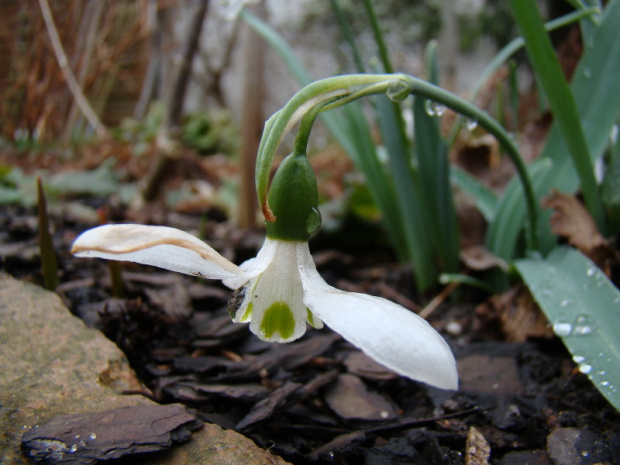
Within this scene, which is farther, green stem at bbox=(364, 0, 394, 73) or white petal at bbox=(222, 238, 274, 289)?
green stem at bbox=(364, 0, 394, 73)

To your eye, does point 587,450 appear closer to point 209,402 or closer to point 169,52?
point 209,402

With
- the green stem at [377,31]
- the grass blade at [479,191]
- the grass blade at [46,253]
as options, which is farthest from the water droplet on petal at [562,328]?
the grass blade at [46,253]

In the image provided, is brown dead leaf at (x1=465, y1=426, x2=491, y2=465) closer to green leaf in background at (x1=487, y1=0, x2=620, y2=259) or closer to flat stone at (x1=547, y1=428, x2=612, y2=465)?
flat stone at (x1=547, y1=428, x2=612, y2=465)

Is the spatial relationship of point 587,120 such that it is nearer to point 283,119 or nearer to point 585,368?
point 585,368

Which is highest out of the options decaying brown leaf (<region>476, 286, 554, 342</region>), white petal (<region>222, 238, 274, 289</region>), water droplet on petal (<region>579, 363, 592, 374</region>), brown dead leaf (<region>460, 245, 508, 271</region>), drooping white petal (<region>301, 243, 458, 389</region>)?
white petal (<region>222, 238, 274, 289</region>)

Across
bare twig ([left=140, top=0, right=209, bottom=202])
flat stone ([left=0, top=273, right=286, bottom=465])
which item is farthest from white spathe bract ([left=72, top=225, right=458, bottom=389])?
bare twig ([left=140, top=0, right=209, bottom=202])

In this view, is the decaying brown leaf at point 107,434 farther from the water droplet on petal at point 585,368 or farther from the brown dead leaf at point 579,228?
the brown dead leaf at point 579,228

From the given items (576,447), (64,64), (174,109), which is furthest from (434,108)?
(64,64)
